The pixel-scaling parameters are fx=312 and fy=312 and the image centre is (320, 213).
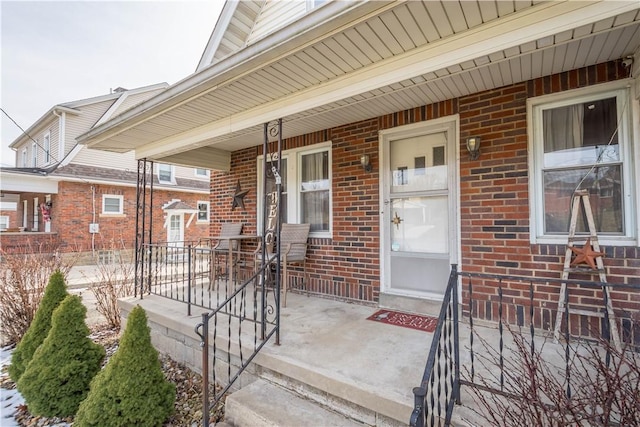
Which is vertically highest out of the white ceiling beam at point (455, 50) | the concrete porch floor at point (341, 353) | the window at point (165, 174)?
the window at point (165, 174)

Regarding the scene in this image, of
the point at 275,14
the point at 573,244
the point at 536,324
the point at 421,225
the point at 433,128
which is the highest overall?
the point at 275,14

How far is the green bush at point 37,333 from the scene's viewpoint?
3664 millimetres

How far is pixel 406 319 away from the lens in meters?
3.55

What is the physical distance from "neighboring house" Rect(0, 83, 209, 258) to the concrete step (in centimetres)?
871

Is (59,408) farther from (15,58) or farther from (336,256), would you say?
(15,58)

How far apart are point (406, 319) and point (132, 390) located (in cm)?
273

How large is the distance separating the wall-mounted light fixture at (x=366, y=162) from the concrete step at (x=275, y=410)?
282 centimetres

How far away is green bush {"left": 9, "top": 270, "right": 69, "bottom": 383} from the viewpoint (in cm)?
366

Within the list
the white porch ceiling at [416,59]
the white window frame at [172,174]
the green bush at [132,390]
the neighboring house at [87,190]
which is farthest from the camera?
the white window frame at [172,174]

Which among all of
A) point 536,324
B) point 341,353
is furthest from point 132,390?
point 536,324

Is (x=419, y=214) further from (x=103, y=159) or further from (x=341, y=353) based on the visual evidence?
(x=103, y=159)

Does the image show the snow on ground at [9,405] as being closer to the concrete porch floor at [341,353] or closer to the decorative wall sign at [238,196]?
the concrete porch floor at [341,353]

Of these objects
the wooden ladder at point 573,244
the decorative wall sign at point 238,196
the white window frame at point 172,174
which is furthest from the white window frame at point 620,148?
the white window frame at point 172,174

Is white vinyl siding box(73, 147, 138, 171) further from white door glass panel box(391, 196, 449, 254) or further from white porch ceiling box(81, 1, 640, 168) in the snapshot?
white door glass panel box(391, 196, 449, 254)
